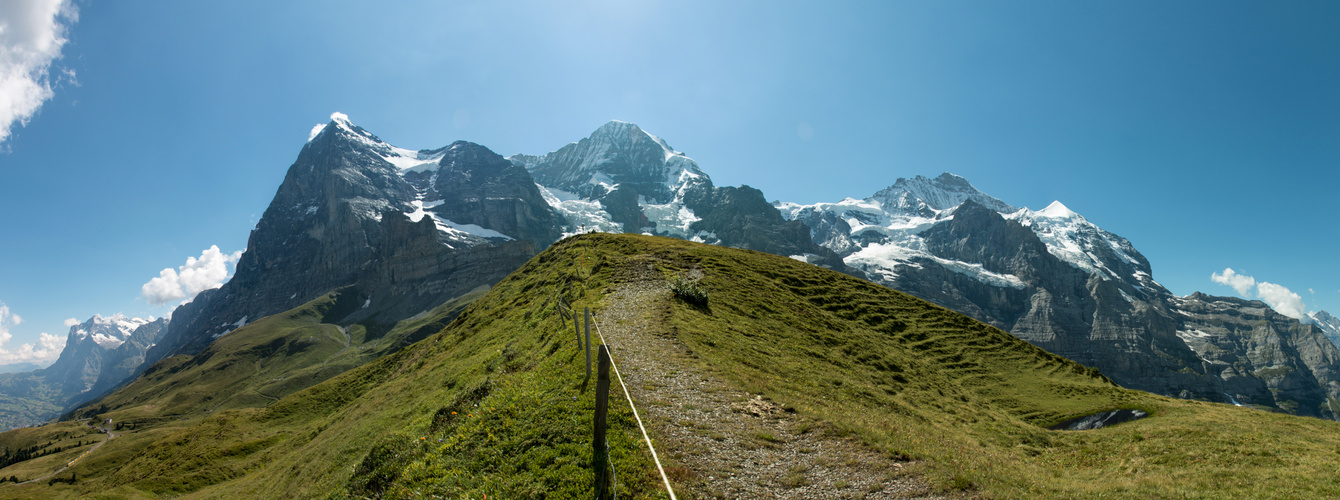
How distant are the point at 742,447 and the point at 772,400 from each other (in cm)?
505

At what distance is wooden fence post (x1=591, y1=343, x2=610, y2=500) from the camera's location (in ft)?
38.0

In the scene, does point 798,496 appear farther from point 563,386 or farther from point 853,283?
point 853,283

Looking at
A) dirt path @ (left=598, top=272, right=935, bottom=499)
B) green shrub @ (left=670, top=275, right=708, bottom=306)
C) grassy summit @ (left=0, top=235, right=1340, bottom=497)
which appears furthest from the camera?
green shrub @ (left=670, top=275, right=708, bottom=306)

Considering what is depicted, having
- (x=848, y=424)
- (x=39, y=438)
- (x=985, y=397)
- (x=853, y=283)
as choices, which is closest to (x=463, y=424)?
(x=848, y=424)

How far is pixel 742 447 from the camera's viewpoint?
14773 mm

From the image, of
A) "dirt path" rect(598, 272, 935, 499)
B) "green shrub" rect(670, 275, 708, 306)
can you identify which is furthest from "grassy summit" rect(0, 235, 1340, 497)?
"green shrub" rect(670, 275, 708, 306)

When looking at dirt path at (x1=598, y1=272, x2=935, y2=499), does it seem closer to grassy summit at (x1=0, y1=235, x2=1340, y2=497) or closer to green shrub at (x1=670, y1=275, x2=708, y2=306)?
grassy summit at (x1=0, y1=235, x2=1340, y2=497)

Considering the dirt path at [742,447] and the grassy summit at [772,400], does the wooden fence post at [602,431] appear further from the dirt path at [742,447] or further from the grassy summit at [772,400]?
the dirt path at [742,447]

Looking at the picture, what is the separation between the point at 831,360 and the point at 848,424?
15771 millimetres

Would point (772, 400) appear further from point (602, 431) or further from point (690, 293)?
point (690, 293)

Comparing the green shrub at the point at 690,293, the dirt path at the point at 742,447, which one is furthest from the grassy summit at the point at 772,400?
the green shrub at the point at 690,293

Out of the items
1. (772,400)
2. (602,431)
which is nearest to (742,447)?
(602,431)

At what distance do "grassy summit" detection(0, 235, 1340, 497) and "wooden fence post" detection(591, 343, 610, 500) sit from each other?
12.9 inches

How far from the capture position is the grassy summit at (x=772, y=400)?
13.6 m
